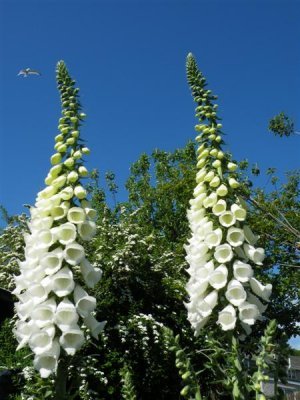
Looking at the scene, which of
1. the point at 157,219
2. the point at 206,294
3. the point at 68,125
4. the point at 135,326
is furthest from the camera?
the point at 157,219

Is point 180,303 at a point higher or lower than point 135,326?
higher

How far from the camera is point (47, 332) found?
380 cm

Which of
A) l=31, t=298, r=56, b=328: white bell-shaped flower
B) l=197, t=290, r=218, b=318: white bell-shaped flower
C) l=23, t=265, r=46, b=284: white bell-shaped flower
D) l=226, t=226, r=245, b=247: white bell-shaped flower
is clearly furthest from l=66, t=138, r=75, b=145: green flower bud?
l=197, t=290, r=218, b=318: white bell-shaped flower

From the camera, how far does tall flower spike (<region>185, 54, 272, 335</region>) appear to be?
4.29 m

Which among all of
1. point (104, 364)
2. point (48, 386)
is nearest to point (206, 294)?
point (48, 386)

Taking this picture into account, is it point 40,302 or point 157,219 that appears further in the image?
point 157,219

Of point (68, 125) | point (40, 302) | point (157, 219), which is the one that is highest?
point (157, 219)

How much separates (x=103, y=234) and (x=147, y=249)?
1.14 meters

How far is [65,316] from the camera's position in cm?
384

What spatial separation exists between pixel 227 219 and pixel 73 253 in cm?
155

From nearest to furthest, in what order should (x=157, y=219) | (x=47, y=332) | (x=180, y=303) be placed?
1. (x=47, y=332)
2. (x=180, y=303)
3. (x=157, y=219)

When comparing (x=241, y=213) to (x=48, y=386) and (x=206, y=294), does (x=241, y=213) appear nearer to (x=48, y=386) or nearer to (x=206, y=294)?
(x=206, y=294)

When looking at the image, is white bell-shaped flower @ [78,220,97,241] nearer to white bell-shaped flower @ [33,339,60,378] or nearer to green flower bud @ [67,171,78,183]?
green flower bud @ [67,171,78,183]

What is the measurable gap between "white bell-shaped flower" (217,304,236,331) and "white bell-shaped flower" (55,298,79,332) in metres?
1.24
